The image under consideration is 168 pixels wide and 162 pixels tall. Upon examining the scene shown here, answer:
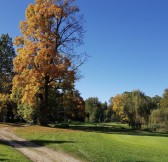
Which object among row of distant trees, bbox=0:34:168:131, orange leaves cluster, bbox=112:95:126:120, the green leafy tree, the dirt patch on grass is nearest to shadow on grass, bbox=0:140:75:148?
Result: the dirt patch on grass

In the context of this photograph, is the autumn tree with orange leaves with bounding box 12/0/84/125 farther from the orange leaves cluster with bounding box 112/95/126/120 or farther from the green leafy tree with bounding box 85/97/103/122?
the green leafy tree with bounding box 85/97/103/122

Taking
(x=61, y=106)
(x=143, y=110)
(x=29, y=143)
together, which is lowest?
(x=29, y=143)

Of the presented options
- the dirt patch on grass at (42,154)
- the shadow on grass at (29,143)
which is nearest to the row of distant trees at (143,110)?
the shadow on grass at (29,143)

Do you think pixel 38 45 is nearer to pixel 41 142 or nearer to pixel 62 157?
pixel 41 142

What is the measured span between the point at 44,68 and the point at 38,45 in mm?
3139

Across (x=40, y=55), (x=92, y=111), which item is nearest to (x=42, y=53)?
(x=40, y=55)

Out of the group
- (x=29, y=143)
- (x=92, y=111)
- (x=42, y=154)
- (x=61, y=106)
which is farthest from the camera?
(x=92, y=111)

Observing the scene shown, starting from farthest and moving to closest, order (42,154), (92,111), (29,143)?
(92,111)
(29,143)
(42,154)

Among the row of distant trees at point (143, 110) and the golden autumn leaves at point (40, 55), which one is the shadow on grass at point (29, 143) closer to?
the golden autumn leaves at point (40, 55)

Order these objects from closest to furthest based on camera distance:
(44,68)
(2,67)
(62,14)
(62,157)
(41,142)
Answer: (62,157)
(41,142)
(44,68)
(62,14)
(2,67)

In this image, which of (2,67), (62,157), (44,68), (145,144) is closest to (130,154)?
(62,157)

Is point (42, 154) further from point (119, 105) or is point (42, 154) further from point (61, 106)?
point (119, 105)

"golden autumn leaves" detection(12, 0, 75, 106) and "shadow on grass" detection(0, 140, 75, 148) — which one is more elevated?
"golden autumn leaves" detection(12, 0, 75, 106)

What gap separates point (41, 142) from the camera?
84.3 ft
